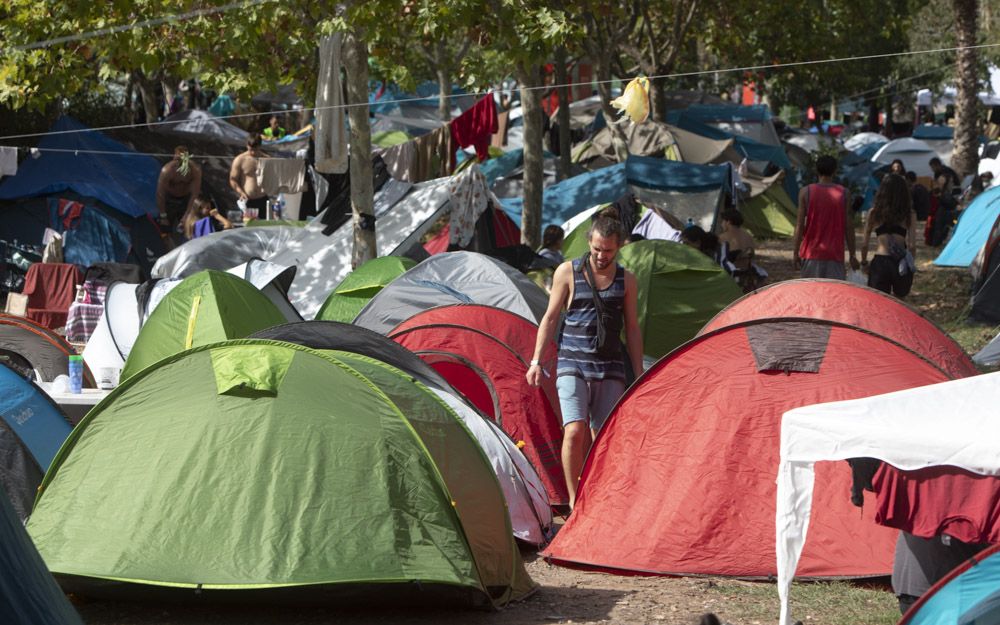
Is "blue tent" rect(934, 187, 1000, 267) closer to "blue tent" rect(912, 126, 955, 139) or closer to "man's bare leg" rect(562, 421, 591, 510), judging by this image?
"man's bare leg" rect(562, 421, 591, 510)

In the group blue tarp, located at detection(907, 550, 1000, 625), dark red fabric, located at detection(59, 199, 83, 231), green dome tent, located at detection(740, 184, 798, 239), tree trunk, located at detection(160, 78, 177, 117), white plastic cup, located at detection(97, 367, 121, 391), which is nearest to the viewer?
blue tarp, located at detection(907, 550, 1000, 625)

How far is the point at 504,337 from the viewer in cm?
857

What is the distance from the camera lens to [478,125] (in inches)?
699

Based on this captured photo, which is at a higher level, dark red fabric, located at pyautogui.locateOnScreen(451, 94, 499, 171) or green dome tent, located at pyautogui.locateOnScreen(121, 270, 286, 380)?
dark red fabric, located at pyautogui.locateOnScreen(451, 94, 499, 171)

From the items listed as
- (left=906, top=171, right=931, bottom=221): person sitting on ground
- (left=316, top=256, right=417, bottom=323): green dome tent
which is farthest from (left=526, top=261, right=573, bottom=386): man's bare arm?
(left=906, top=171, right=931, bottom=221): person sitting on ground

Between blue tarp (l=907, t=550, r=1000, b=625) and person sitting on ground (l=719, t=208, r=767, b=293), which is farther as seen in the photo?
person sitting on ground (l=719, t=208, r=767, b=293)

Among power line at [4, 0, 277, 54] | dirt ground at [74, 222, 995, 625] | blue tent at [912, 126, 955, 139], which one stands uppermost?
power line at [4, 0, 277, 54]

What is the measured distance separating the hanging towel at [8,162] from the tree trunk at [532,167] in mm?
6682

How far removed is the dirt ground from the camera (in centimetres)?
544

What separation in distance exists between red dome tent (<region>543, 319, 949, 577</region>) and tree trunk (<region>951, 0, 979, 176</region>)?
14526 millimetres

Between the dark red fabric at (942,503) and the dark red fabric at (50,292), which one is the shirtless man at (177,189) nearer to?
the dark red fabric at (50,292)

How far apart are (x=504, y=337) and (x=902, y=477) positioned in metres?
4.48

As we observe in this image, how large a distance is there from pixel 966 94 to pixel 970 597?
18.5m

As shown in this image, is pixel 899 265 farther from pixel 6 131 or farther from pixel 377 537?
pixel 6 131
